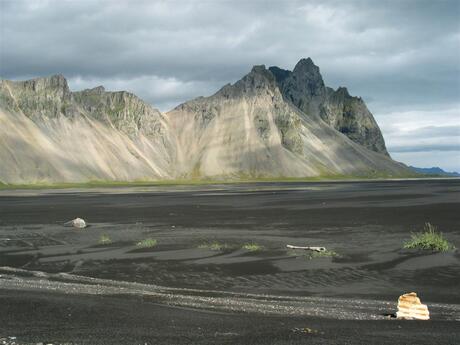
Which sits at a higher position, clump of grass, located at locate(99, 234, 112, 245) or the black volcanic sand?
the black volcanic sand

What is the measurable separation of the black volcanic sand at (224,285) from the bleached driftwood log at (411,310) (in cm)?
49

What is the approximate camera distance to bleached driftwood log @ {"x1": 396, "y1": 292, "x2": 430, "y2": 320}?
13.7 m

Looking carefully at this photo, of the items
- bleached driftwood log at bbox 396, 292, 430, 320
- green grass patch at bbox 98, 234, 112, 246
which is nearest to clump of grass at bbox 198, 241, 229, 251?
green grass patch at bbox 98, 234, 112, 246

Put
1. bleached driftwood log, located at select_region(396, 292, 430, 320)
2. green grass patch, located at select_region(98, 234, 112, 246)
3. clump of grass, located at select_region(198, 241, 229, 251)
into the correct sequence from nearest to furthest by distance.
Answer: bleached driftwood log, located at select_region(396, 292, 430, 320), clump of grass, located at select_region(198, 241, 229, 251), green grass patch, located at select_region(98, 234, 112, 246)

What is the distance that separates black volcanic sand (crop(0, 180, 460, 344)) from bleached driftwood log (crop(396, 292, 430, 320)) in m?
0.49

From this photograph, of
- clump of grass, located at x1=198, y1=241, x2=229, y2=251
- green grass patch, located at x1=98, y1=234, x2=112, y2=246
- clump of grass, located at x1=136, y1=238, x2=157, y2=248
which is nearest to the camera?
clump of grass, located at x1=198, y1=241, x2=229, y2=251

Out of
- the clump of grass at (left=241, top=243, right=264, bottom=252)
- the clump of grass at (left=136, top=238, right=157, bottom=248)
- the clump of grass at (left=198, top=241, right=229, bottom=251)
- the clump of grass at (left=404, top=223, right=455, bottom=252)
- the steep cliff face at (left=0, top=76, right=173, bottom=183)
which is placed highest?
the steep cliff face at (left=0, top=76, right=173, bottom=183)

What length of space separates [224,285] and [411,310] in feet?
25.2

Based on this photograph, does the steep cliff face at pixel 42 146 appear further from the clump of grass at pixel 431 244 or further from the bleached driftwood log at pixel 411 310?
the bleached driftwood log at pixel 411 310

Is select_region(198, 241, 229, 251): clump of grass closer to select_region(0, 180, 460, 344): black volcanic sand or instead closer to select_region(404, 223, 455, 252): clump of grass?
select_region(0, 180, 460, 344): black volcanic sand

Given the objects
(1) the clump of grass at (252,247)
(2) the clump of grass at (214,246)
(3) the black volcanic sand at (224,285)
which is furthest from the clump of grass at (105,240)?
(1) the clump of grass at (252,247)

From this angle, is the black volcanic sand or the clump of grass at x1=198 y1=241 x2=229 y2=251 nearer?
the black volcanic sand

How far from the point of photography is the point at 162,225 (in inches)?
1709

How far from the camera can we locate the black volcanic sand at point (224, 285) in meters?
12.0
